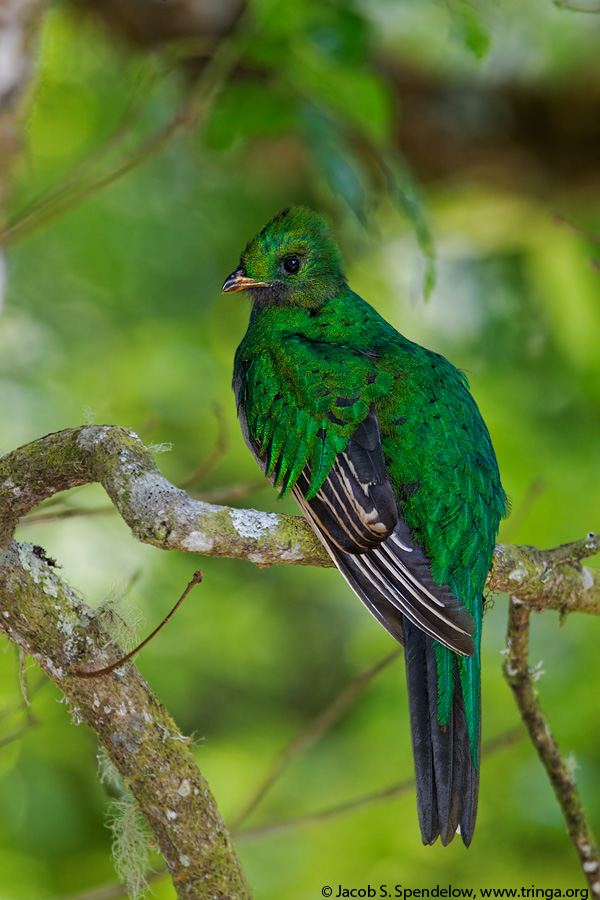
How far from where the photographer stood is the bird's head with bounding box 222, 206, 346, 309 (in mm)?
3047

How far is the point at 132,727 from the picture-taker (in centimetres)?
179

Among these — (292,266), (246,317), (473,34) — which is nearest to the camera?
(473,34)

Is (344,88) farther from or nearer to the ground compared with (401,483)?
farther from the ground

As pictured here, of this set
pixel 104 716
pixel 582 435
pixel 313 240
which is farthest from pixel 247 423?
pixel 582 435

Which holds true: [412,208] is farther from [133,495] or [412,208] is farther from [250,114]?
[133,495]

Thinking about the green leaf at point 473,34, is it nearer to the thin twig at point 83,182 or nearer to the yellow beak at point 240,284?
the thin twig at point 83,182

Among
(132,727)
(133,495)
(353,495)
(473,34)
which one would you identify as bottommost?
(132,727)

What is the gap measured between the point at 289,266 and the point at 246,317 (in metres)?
2.29

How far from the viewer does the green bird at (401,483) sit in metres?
2.24

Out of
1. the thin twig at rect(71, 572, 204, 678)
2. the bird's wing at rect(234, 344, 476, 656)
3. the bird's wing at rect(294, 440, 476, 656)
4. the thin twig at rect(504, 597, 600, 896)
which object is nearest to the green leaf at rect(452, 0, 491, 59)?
the bird's wing at rect(234, 344, 476, 656)

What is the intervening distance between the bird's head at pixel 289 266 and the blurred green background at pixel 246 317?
0.18 meters

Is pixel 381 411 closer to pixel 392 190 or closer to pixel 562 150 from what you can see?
pixel 392 190

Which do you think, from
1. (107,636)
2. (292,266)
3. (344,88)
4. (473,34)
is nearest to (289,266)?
(292,266)

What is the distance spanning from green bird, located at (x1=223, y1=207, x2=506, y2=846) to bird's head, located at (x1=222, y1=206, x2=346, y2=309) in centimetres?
6
